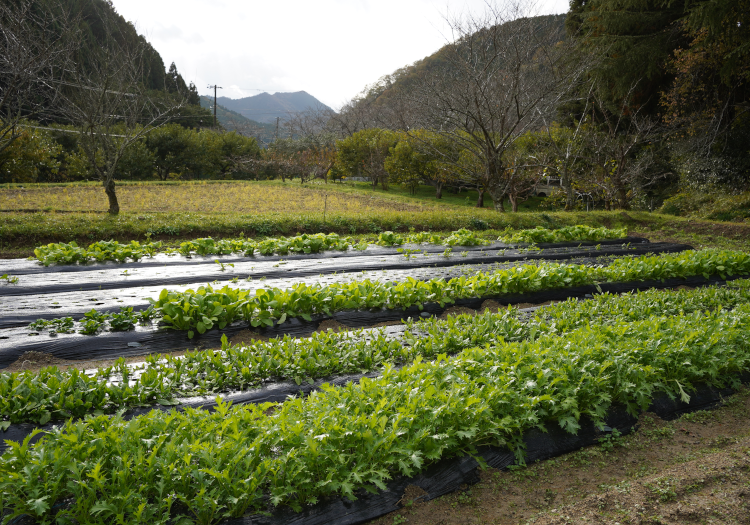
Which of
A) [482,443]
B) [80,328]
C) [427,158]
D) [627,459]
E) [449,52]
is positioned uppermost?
[449,52]

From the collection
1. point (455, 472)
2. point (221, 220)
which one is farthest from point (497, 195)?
point (455, 472)

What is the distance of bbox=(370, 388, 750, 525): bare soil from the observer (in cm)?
240

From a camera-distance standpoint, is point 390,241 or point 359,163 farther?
point 359,163

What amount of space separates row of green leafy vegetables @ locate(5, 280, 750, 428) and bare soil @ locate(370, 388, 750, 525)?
1.18 m

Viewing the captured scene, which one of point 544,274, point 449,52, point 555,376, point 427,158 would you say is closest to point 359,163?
point 427,158

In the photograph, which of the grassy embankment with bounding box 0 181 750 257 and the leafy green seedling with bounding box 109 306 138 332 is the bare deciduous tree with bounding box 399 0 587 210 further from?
the leafy green seedling with bounding box 109 306 138 332

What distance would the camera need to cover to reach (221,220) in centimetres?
1045

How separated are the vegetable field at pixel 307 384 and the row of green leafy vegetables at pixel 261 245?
0.36ft

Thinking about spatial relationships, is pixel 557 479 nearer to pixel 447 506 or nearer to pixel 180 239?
pixel 447 506

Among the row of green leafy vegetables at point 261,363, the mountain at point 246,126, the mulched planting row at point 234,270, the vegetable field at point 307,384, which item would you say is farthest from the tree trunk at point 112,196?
the mountain at point 246,126

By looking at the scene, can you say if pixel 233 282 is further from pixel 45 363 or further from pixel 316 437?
pixel 316 437

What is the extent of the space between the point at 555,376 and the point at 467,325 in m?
1.28

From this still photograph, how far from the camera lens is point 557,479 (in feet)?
9.02

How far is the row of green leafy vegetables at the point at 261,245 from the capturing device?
6.58m
